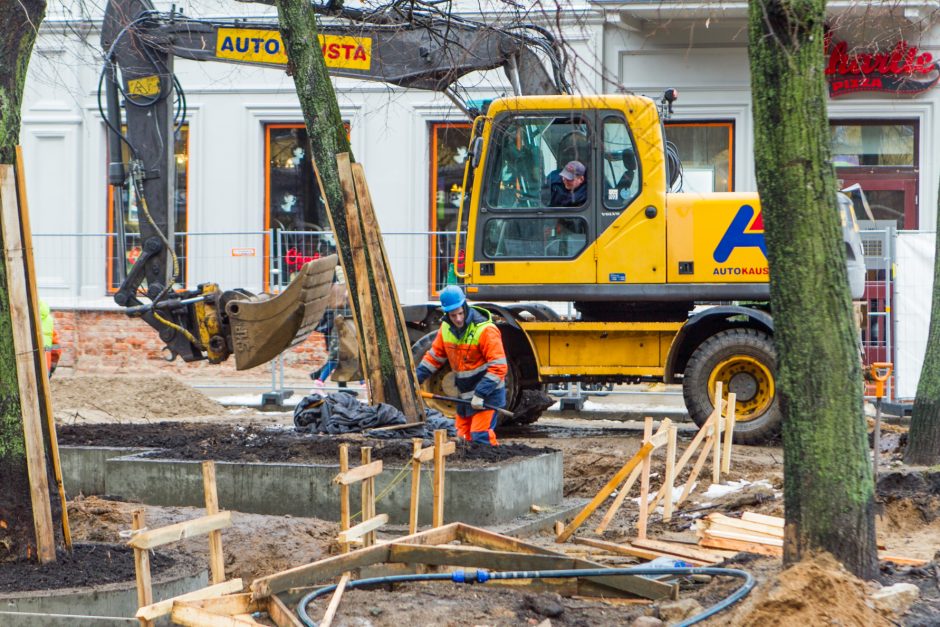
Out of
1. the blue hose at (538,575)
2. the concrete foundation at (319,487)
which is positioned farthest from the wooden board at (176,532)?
the concrete foundation at (319,487)

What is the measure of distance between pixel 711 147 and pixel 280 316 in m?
9.13

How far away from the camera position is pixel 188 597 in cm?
532

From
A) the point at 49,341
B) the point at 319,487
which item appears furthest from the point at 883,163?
the point at 319,487

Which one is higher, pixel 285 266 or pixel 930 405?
pixel 285 266

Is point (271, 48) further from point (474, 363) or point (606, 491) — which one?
point (606, 491)

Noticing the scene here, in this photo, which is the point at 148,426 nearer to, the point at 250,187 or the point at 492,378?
the point at 492,378

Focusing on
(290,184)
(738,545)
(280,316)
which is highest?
(290,184)

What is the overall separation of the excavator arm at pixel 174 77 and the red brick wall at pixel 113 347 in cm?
545

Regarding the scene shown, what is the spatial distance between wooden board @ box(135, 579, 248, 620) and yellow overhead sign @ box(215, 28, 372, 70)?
8.58 meters

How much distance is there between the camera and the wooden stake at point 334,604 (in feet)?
18.2

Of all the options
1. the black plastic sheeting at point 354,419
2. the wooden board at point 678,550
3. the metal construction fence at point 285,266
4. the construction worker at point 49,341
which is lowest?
the wooden board at point 678,550

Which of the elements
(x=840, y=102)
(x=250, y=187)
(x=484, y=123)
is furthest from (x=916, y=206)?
(x=250, y=187)

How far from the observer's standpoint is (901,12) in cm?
1647

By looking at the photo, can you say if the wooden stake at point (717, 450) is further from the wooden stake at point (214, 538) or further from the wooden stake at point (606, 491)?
the wooden stake at point (214, 538)
